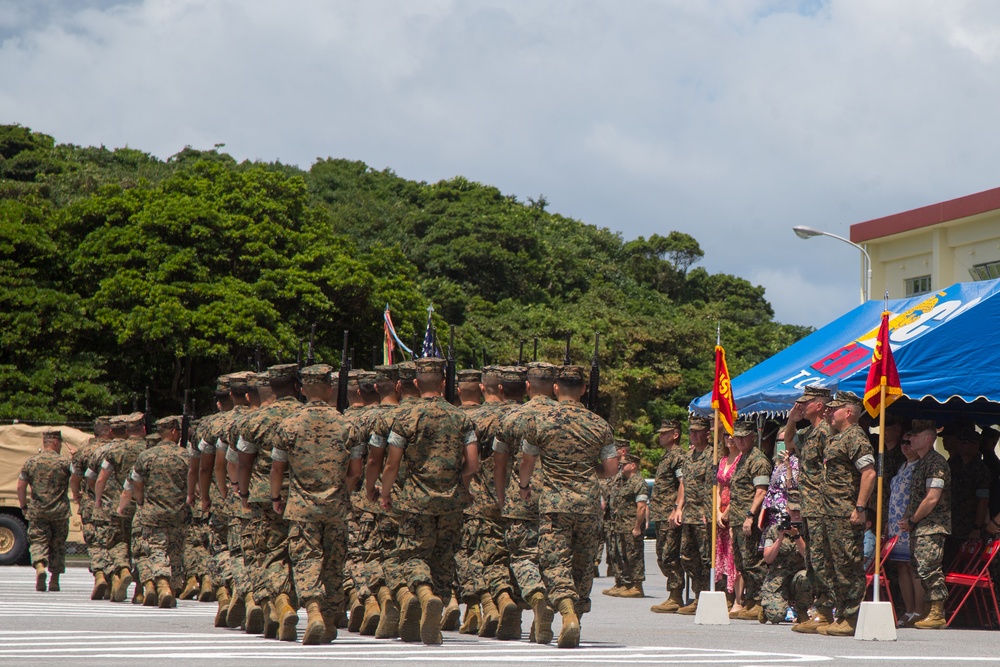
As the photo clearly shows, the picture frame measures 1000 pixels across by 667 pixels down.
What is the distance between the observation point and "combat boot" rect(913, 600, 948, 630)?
13.4 metres

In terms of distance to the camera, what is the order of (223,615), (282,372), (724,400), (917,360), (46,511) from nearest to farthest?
(282,372)
(223,615)
(917,360)
(724,400)
(46,511)

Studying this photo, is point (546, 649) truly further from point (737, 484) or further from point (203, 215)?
point (203, 215)

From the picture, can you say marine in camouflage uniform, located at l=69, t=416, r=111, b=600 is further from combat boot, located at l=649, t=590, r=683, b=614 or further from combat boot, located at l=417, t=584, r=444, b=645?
combat boot, located at l=417, t=584, r=444, b=645

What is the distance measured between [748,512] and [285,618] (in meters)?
6.14

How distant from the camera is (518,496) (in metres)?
11.0

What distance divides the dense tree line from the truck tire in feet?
18.8

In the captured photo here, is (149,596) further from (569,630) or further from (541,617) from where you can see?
(569,630)

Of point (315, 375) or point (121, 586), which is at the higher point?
point (315, 375)

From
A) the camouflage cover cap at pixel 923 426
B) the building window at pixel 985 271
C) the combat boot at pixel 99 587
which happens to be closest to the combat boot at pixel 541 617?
the camouflage cover cap at pixel 923 426

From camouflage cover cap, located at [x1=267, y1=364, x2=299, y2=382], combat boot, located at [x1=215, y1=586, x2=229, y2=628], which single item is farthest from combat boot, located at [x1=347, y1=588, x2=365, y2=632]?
camouflage cover cap, located at [x1=267, y1=364, x2=299, y2=382]

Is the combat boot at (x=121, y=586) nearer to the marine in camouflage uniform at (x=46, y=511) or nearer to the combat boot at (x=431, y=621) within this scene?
the marine in camouflage uniform at (x=46, y=511)

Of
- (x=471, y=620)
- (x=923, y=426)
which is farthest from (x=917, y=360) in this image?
(x=471, y=620)

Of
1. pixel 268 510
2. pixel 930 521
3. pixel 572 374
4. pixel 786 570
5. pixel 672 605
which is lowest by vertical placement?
pixel 672 605

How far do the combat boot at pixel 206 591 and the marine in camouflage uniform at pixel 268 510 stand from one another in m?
5.42
